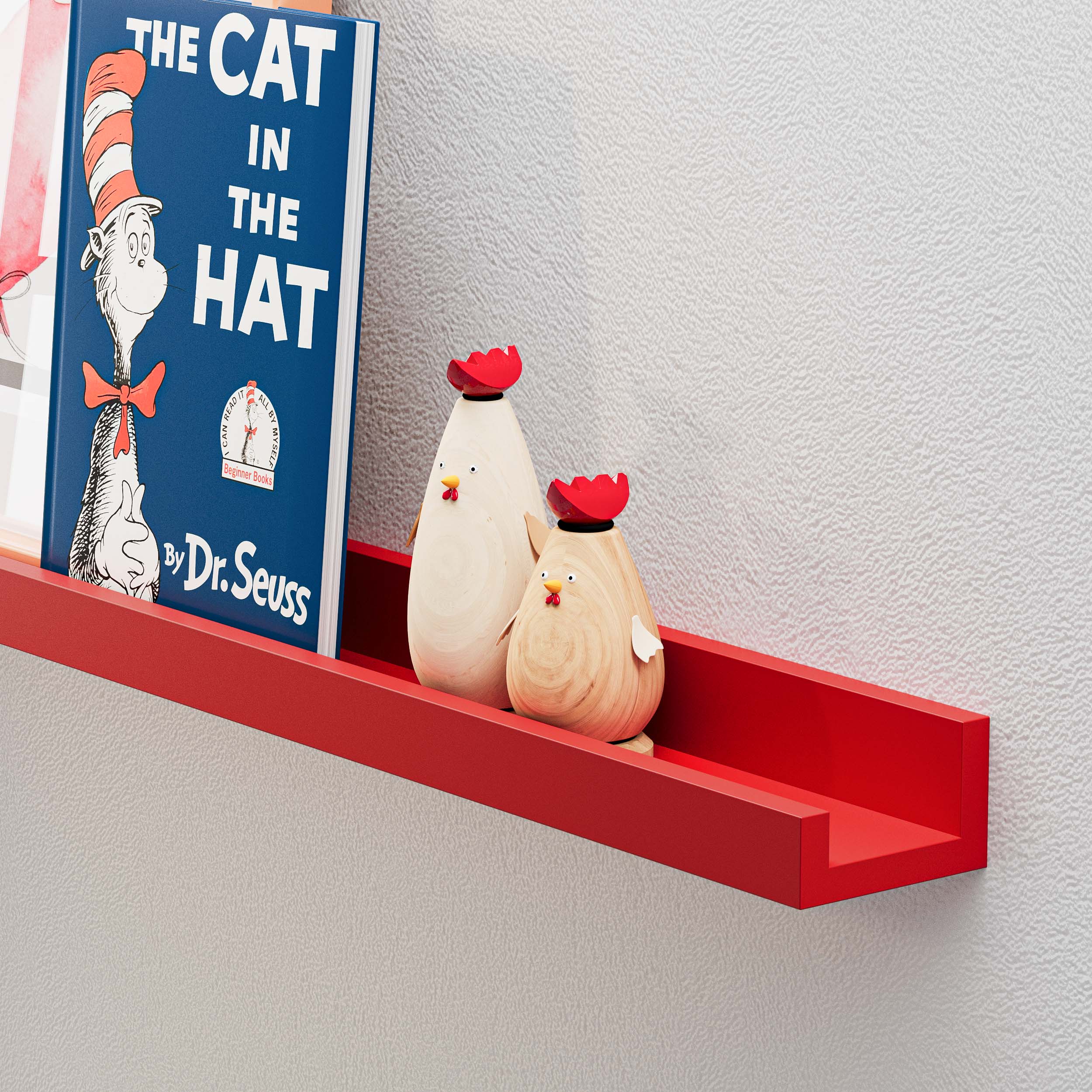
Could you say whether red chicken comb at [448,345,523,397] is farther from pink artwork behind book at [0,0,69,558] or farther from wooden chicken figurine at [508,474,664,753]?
pink artwork behind book at [0,0,69,558]

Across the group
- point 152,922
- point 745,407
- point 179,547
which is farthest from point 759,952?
point 152,922

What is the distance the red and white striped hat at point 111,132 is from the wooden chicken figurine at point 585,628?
0.29 m

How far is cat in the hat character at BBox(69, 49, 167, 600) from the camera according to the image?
0.68 metres

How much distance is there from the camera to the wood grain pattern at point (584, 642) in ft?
1.75

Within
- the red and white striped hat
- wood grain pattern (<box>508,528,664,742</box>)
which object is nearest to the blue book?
the red and white striped hat

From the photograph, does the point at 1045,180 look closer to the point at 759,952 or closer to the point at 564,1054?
the point at 759,952

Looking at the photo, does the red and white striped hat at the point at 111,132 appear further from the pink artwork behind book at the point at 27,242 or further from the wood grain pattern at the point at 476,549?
the wood grain pattern at the point at 476,549

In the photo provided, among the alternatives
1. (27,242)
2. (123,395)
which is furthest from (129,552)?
(27,242)

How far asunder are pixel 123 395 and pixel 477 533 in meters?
0.24

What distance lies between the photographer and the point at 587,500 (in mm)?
536

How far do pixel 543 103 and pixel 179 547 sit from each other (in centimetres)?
29

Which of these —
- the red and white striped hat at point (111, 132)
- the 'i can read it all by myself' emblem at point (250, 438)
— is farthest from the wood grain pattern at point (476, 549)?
the red and white striped hat at point (111, 132)

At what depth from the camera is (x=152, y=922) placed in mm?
897

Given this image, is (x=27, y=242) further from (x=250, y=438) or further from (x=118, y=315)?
(x=250, y=438)
